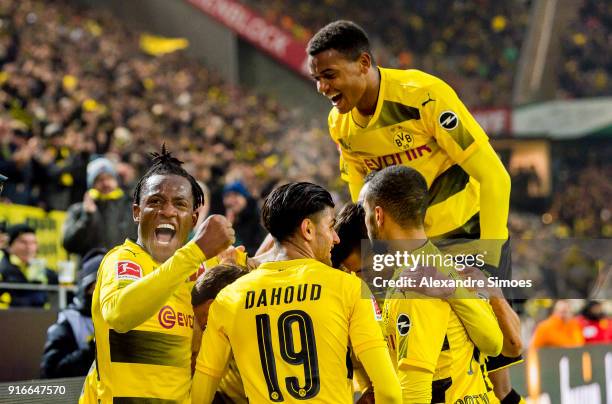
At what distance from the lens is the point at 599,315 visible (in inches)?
466

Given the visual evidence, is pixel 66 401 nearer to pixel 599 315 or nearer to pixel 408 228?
pixel 408 228

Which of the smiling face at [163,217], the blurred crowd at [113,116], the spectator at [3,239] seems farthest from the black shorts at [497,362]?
the blurred crowd at [113,116]

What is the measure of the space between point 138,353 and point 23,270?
342 centimetres

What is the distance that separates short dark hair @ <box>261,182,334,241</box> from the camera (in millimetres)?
3625

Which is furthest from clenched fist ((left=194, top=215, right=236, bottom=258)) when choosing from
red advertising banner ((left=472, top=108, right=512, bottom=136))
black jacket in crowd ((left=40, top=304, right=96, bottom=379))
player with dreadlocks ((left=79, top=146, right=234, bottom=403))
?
red advertising banner ((left=472, top=108, right=512, bottom=136))

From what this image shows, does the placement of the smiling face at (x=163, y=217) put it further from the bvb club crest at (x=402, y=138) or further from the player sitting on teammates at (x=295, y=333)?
the bvb club crest at (x=402, y=138)

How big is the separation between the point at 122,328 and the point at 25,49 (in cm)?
1286

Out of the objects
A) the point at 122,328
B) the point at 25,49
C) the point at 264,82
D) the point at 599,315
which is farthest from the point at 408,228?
the point at 264,82

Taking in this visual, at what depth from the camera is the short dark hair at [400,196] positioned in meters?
3.97

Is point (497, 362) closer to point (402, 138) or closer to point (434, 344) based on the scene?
point (434, 344)

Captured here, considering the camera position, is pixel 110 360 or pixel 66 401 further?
pixel 66 401

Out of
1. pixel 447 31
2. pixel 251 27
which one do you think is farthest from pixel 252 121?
pixel 447 31

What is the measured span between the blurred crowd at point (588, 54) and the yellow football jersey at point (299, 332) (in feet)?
78.7

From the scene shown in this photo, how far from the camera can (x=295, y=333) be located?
11.4 feet
